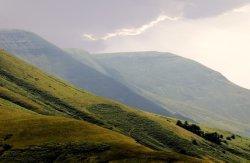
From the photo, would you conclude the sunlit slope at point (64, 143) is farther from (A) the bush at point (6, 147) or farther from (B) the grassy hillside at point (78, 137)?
(A) the bush at point (6, 147)

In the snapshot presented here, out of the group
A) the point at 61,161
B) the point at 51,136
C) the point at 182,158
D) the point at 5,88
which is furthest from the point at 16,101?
the point at 182,158

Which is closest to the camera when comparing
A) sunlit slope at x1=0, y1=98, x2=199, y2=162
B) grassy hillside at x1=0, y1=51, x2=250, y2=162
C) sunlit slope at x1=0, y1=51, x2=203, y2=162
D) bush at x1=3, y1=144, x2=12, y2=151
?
sunlit slope at x1=0, y1=51, x2=203, y2=162

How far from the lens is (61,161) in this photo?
8394cm

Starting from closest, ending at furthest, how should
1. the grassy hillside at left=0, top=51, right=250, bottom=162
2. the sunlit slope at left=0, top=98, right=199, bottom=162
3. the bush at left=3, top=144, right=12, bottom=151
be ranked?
the sunlit slope at left=0, top=98, right=199, bottom=162, the grassy hillside at left=0, top=51, right=250, bottom=162, the bush at left=3, top=144, right=12, bottom=151

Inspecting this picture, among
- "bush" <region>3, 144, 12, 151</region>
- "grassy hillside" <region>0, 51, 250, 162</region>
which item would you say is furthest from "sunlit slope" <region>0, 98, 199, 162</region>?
"bush" <region>3, 144, 12, 151</region>

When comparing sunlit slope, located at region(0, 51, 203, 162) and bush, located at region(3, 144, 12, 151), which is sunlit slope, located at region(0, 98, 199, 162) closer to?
sunlit slope, located at region(0, 51, 203, 162)

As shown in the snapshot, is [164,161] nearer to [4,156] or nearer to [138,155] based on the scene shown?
[138,155]

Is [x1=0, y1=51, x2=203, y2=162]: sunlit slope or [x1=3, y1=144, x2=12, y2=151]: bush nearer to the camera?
[x1=0, y1=51, x2=203, y2=162]: sunlit slope

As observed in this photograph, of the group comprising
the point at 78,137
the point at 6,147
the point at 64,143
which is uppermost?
the point at 78,137

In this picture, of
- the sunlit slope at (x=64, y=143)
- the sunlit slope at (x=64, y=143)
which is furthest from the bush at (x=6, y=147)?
the sunlit slope at (x=64, y=143)

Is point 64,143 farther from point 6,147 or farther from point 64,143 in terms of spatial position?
point 6,147

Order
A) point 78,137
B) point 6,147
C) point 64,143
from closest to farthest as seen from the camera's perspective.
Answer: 1. point 64,143
2. point 6,147
3. point 78,137

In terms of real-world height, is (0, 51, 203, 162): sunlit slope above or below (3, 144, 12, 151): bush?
above

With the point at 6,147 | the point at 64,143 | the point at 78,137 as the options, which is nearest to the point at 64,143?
the point at 64,143
